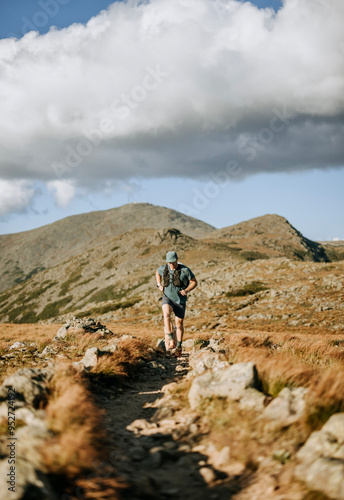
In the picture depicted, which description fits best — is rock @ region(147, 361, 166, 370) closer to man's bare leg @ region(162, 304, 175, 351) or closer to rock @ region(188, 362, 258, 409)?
man's bare leg @ region(162, 304, 175, 351)

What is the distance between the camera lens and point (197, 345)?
13.4 meters

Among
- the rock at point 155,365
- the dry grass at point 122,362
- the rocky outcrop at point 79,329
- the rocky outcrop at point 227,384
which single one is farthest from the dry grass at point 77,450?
the rocky outcrop at point 79,329

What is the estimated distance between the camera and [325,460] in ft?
11.8

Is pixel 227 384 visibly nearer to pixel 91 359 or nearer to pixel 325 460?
pixel 325 460

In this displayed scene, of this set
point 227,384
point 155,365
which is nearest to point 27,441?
point 227,384

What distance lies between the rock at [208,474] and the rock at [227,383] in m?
1.47

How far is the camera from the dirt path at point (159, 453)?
3645 mm

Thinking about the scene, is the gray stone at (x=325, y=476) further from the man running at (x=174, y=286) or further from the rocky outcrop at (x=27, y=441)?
the man running at (x=174, y=286)

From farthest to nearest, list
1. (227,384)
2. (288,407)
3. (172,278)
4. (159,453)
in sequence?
1. (172,278)
2. (227,384)
3. (288,407)
4. (159,453)

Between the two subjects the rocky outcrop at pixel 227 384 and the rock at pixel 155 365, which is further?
the rock at pixel 155 365

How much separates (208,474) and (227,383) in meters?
1.77

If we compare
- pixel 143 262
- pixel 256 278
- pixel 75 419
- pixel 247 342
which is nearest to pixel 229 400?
pixel 75 419

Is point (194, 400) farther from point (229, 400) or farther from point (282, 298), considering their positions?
point (282, 298)

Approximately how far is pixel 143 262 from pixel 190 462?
344 feet
